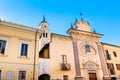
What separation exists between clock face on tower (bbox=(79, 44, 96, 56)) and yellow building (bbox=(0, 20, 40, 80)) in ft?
31.0

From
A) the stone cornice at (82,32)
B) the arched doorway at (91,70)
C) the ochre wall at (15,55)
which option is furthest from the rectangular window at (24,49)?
the arched doorway at (91,70)

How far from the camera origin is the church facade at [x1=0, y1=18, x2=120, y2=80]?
1250 cm

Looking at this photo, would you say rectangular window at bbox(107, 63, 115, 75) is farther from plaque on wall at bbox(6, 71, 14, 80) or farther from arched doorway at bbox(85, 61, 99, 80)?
plaque on wall at bbox(6, 71, 14, 80)

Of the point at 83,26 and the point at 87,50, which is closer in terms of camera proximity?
the point at 87,50

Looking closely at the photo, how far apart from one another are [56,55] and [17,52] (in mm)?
6214

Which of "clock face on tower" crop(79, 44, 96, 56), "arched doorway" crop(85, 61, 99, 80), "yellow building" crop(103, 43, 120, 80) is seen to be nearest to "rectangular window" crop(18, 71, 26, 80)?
"arched doorway" crop(85, 61, 99, 80)

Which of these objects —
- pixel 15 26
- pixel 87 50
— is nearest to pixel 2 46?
pixel 15 26

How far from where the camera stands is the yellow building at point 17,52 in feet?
39.1

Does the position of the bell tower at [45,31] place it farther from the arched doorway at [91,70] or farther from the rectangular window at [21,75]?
the rectangular window at [21,75]

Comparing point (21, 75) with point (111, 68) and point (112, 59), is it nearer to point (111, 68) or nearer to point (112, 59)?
point (111, 68)

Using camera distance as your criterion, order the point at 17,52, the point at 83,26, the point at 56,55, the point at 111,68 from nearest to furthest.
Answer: the point at 17,52 < the point at 56,55 < the point at 111,68 < the point at 83,26

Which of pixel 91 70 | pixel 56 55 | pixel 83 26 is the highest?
pixel 83 26

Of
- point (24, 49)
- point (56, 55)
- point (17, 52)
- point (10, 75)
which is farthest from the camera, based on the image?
point (56, 55)

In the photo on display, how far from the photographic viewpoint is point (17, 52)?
1280 cm
